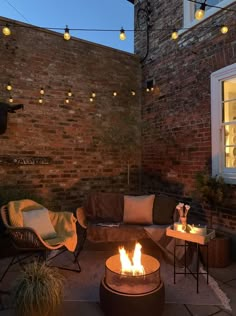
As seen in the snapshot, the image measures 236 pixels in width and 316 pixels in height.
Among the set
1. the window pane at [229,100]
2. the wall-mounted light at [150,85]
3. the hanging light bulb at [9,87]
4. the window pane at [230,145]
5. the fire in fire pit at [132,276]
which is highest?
the wall-mounted light at [150,85]

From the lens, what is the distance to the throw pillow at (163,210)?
381cm

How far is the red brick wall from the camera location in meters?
4.35

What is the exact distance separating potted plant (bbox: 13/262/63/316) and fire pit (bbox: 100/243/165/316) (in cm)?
41

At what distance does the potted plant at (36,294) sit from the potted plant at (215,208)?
6.79ft

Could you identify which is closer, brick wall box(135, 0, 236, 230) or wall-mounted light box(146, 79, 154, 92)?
brick wall box(135, 0, 236, 230)

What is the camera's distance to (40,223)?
3242mm

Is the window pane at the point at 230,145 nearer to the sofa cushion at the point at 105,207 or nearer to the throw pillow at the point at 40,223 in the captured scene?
the sofa cushion at the point at 105,207

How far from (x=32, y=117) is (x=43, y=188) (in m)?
1.23

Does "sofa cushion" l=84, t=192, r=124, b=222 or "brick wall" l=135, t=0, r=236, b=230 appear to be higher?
"brick wall" l=135, t=0, r=236, b=230

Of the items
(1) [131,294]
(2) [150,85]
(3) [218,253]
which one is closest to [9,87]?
(2) [150,85]

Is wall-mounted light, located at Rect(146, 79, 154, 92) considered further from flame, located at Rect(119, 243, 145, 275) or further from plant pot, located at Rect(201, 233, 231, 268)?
flame, located at Rect(119, 243, 145, 275)

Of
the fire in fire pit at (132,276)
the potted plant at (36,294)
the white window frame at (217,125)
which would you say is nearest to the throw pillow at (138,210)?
the white window frame at (217,125)

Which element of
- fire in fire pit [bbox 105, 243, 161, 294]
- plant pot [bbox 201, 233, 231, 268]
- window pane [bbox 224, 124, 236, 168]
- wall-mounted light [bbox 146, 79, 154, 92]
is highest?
wall-mounted light [bbox 146, 79, 154, 92]

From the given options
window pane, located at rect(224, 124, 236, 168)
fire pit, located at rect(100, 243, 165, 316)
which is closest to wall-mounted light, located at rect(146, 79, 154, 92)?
window pane, located at rect(224, 124, 236, 168)
